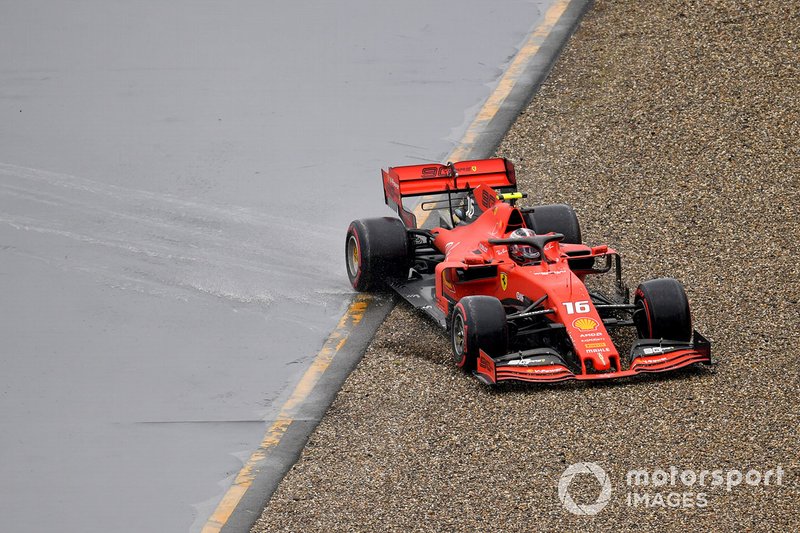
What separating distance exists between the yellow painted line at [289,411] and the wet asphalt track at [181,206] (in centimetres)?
11

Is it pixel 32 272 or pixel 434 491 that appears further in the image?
pixel 32 272

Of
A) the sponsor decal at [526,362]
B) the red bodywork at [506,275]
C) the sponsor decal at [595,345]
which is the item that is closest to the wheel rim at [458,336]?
the red bodywork at [506,275]

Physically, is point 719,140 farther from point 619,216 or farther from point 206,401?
point 206,401

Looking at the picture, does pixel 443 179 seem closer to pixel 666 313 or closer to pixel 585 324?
pixel 585 324

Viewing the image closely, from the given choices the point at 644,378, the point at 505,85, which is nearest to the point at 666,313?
the point at 644,378

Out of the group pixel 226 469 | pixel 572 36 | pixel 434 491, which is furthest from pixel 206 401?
pixel 572 36

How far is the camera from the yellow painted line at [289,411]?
31.9ft

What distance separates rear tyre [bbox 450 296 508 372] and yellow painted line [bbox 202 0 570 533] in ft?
4.70

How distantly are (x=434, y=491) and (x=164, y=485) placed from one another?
2.04 meters

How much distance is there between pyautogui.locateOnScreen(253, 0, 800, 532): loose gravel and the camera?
933cm

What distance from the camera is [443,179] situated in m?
13.5

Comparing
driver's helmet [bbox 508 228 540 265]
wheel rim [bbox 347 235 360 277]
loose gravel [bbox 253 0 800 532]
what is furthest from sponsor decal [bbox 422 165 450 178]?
driver's helmet [bbox 508 228 540 265]

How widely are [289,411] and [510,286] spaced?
6.94 ft

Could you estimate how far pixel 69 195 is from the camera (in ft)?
50.5
